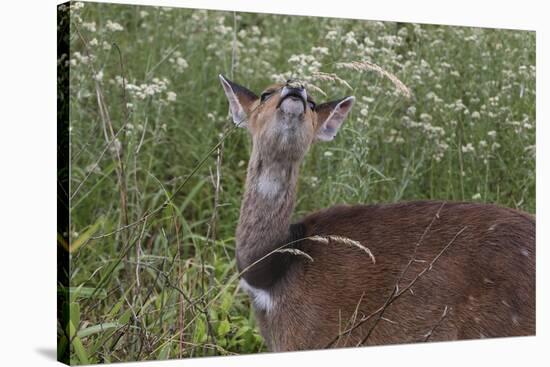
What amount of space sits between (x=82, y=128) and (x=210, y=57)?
0.89m

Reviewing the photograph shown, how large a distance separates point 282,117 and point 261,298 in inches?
34.5

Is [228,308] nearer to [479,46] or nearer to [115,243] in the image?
[115,243]

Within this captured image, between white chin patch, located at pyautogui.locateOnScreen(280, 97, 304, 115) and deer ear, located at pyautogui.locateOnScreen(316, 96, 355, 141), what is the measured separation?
0.29 meters

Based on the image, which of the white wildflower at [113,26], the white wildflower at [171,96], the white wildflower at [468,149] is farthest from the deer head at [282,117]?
the white wildflower at [468,149]

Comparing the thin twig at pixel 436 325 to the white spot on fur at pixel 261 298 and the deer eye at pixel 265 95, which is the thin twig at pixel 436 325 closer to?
the white spot on fur at pixel 261 298

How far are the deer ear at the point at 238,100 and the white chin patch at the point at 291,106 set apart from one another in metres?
0.31

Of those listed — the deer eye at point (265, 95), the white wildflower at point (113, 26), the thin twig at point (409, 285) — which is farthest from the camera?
the white wildflower at point (113, 26)

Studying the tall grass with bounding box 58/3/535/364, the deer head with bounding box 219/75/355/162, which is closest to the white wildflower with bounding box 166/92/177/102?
the tall grass with bounding box 58/3/535/364

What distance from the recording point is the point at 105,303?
5.60 meters

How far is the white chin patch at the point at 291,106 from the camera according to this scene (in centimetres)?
562

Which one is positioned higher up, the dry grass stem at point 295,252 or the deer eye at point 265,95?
the deer eye at point 265,95

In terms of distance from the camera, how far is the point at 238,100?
5.93 metres

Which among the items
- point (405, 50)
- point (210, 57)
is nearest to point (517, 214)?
point (405, 50)

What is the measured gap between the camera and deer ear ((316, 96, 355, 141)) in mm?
5949
